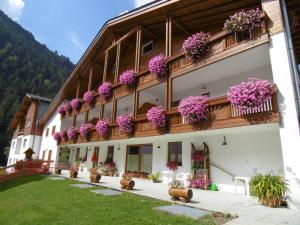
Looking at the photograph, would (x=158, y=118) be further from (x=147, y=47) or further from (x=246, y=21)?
(x=147, y=47)

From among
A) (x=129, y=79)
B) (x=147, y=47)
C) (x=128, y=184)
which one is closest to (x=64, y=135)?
(x=129, y=79)

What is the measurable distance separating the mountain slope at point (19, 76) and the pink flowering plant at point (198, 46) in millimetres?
58838

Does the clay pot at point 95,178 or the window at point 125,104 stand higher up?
the window at point 125,104

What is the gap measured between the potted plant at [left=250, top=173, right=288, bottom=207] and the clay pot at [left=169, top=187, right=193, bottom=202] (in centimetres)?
232

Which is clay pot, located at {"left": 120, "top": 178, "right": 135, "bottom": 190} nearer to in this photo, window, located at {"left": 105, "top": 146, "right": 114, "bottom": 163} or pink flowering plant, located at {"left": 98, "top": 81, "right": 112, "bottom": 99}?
pink flowering plant, located at {"left": 98, "top": 81, "right": 112, "bottom": 99}

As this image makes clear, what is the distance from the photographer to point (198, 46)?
11461 millimetres

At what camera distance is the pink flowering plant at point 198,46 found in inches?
449

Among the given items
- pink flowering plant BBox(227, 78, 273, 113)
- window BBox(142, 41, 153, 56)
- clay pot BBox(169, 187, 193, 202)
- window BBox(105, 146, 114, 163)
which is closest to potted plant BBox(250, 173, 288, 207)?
clay pot BBox(169, 187, 193, 202)

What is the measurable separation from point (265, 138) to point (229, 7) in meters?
7.24

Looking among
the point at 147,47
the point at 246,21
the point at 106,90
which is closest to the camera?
the point at 246,21

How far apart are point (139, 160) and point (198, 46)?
32.1 feet

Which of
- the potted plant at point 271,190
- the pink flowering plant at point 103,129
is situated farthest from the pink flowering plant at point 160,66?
the potted plant at point 271,190

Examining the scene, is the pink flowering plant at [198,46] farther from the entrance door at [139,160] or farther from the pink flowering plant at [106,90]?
the pink flowering plant at [106,90]

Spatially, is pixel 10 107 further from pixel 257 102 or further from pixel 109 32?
pixel 257 102
